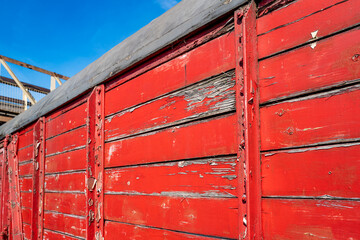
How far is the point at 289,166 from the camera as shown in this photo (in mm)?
1046

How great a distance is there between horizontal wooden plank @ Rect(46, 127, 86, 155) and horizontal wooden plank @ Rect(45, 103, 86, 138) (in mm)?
51

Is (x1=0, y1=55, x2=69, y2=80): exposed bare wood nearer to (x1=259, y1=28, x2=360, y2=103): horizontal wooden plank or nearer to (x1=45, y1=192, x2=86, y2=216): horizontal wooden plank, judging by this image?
(x1=45, y1=192, x2=86, y2=216): horizontal wooden plank

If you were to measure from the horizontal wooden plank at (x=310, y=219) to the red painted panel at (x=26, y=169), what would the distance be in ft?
10.1

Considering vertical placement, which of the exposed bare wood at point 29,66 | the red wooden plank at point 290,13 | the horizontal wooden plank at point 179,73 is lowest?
the horizontal wooden plank at point 179,73

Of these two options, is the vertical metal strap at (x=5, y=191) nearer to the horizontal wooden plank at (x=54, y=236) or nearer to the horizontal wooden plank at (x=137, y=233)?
the horizontal wooden plank at (x=54, y=236)

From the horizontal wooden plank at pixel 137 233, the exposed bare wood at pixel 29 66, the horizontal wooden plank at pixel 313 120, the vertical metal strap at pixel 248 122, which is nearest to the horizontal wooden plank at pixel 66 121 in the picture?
the horizontal wooden plank at pixel 137 233

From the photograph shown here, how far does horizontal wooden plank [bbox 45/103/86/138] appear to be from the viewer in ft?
7.82

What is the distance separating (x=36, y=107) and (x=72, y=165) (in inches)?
50.9

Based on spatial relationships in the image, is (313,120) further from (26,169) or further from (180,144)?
(26,169)

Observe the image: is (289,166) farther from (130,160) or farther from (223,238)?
(130,160)

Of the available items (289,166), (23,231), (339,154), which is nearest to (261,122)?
(289,166)

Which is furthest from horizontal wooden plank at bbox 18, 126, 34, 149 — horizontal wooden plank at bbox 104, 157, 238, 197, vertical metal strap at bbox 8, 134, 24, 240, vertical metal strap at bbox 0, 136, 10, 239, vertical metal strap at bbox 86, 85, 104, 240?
horizontal wooden plank at bbox 104, 157, 238, 197

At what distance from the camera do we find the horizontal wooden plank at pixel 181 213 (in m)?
1.21

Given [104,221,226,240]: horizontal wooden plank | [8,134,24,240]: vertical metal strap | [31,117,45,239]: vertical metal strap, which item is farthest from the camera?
[8,134,24,240]: vertical metal strap
